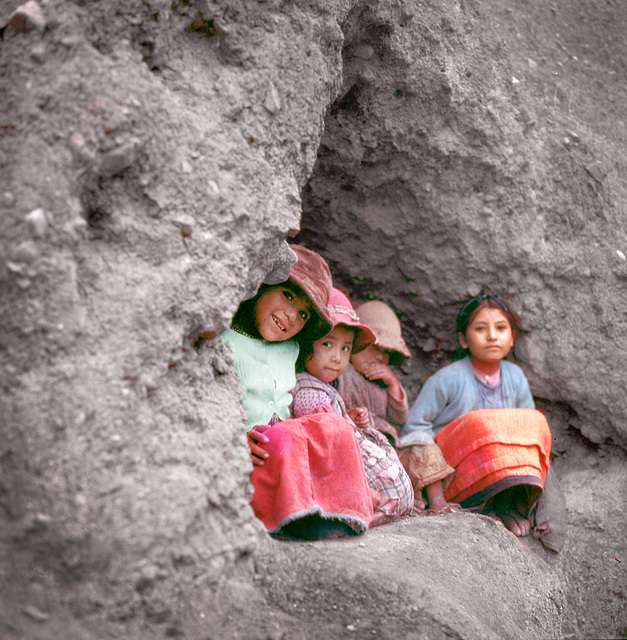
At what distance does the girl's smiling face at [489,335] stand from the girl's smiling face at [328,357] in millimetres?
708

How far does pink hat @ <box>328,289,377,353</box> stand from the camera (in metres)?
2.44

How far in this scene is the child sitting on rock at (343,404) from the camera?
7.23 ft

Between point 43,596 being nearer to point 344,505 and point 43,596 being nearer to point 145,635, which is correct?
point 145,635

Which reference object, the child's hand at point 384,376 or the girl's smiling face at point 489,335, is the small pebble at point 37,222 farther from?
the girl's smiling face at point 489,335

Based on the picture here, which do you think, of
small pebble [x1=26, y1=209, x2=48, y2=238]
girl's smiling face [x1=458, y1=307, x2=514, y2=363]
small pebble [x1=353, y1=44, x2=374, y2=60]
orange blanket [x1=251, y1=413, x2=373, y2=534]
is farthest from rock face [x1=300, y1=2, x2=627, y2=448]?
small pebble [x1=26, y1=209, x2=48, y2=238]

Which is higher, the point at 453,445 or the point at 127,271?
the point at 127,271

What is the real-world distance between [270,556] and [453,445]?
130 cm

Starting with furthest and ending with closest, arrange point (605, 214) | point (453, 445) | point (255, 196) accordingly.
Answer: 1. point (605, 214)
2. point (453, 445)
3. point (255, 196)

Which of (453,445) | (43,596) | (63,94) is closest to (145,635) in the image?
(43,596)

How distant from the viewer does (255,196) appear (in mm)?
1649

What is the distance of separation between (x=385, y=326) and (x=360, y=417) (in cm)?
55

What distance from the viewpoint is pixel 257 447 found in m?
1.89

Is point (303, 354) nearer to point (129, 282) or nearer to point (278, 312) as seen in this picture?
point (278, 312)

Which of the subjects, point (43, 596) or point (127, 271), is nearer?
point (43, 596)
